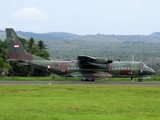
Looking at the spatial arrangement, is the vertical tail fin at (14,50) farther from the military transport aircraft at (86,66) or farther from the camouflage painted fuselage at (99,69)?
the camouflage painted fuselage at (99,69)

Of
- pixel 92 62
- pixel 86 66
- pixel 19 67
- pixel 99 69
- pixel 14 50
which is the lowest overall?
pixel 99 69

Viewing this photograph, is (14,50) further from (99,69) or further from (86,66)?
(99,69)

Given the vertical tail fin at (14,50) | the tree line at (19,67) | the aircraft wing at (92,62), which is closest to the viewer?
the aircraft wing at (92,62)

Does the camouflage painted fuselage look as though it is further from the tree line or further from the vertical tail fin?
the tree line

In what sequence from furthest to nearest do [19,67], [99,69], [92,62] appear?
1. [19,67]
2. [99,69]
3. [92,62]

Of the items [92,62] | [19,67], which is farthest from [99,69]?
[19,67]

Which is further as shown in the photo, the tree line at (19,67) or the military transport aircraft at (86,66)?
the tree line at (19,67)

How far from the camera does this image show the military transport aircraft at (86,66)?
4581 cm

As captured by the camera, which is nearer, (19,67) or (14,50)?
(14,50)

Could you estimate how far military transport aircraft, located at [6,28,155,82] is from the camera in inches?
1804

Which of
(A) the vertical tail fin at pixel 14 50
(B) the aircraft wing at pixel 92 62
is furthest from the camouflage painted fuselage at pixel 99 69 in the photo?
(A) the vertical tail fin at pixel 14 50

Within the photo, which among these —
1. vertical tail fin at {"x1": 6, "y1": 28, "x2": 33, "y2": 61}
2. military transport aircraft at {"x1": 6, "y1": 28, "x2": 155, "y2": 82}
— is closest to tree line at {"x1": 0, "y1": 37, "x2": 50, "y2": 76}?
vertical tail fin at {"x1": 6, "y1": 28, "x2": 33, "y2": 61}

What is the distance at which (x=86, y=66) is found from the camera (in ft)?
153

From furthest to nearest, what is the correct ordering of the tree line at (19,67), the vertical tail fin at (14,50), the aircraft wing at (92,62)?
1. the tree line at (19,67)
2. the vertical tail fin at (14,50)
3. the aircraft wing at (92,62)
